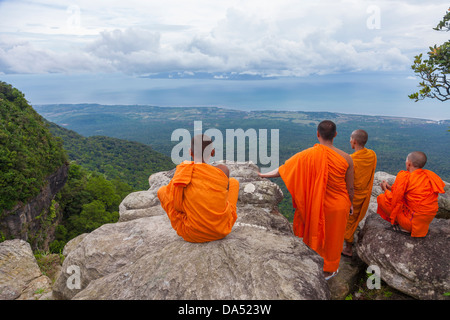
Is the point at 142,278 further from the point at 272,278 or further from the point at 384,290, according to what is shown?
the point at 384,290

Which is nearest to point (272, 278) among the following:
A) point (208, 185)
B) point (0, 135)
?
point (208, 185)

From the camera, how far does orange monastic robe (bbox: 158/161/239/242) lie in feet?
13.7

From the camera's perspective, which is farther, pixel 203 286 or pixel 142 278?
pixel 142 278

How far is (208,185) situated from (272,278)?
160 cm

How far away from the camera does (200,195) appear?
415cm

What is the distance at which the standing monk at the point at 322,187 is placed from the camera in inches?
182

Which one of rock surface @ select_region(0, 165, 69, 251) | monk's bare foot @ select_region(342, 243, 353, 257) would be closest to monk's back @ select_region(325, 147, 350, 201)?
monk's bare foot @ select_region(342, 243, 353, 257)

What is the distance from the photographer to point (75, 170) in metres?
36.8

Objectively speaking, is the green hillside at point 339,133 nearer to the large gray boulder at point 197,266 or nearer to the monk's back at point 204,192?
the large gray boulder at point 197,266

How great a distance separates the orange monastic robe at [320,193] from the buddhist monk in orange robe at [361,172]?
0.72 m

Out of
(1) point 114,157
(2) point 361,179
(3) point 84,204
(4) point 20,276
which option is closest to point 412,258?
(2) point 361,179

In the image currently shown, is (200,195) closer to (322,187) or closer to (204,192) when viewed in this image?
(204,192)

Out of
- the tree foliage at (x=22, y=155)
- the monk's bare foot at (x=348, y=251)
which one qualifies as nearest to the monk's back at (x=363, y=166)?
the monk's bare foot at (x=348, y=251)

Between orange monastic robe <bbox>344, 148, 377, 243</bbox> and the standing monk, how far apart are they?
2.05ft
